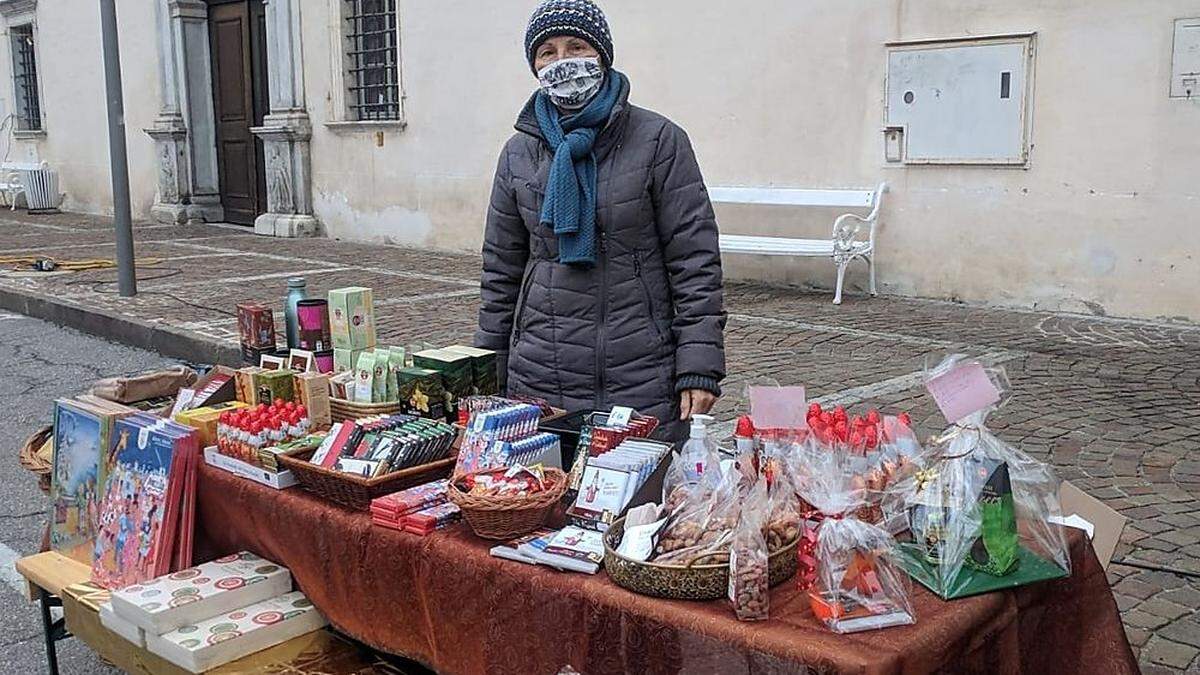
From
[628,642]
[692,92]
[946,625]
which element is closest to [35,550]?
[628,642]

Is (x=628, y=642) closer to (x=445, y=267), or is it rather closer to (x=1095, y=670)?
(x=1095, y=670)

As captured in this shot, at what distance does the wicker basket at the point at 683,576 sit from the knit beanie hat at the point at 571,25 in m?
1.31

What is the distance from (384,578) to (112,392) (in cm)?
151

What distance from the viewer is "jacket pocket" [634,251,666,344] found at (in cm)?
295

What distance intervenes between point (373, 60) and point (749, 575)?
41.1 feet

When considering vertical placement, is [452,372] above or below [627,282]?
below

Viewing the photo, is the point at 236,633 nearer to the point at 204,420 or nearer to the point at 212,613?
the point at 212,613

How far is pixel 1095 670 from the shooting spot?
224 centimetres

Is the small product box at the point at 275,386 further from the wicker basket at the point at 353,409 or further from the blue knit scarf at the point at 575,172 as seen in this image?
the blue knit scarf at the point at 575,172

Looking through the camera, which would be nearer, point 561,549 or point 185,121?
point 561,549

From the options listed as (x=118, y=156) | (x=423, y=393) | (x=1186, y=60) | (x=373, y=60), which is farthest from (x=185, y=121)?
(x=423, y=393)

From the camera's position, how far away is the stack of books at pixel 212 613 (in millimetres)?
2602

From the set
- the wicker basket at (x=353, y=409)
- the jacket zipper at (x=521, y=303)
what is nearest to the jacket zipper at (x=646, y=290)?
the jacket zipper at (x=521, y=303)

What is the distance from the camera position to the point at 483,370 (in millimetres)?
2930
